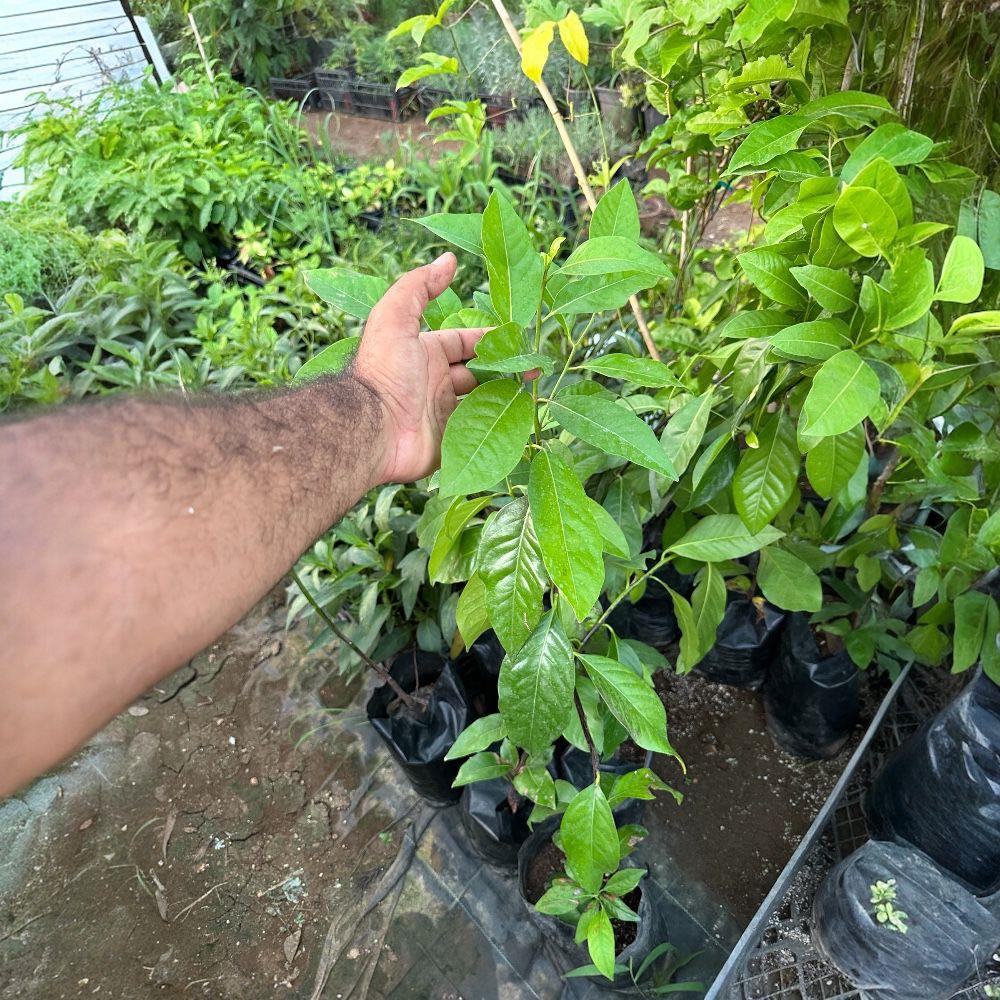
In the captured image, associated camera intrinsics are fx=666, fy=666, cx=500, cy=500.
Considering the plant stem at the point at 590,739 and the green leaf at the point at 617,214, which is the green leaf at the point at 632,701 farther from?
the green leaf at the point at 617,214

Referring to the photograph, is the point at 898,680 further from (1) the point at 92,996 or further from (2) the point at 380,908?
(1) the point at 92,996

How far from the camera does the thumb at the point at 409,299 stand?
1038mm

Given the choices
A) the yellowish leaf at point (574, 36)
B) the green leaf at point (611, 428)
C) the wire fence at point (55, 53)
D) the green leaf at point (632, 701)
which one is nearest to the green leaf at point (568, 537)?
the green leaf at point (611, 428)

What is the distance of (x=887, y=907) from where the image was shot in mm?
1140

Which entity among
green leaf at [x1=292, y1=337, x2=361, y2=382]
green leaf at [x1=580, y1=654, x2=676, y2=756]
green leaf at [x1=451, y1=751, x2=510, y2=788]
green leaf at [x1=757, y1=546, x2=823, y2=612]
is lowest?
green leaf at [x1=451, y1=751, x2=510, y2=788]

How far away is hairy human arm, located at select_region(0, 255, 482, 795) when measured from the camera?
657 mm

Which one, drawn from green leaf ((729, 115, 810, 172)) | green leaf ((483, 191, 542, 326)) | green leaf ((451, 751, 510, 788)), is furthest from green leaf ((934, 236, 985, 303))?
green leaf ((451, 751, 510, 788))

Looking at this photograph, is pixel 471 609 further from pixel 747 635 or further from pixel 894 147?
pixel 747 635

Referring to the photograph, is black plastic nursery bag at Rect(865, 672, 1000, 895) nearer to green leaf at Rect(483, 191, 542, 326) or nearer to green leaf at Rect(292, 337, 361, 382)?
green leaf at Rect(483, 191, 542, 326)

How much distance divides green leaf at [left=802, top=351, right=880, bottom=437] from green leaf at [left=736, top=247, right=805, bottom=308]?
0.17 metres

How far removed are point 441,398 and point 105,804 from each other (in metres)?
1.78

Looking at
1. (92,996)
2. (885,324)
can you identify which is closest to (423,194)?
(885,324)

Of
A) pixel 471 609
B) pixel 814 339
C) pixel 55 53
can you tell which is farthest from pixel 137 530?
pixel 55 53

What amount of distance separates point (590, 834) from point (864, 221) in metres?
0.91
